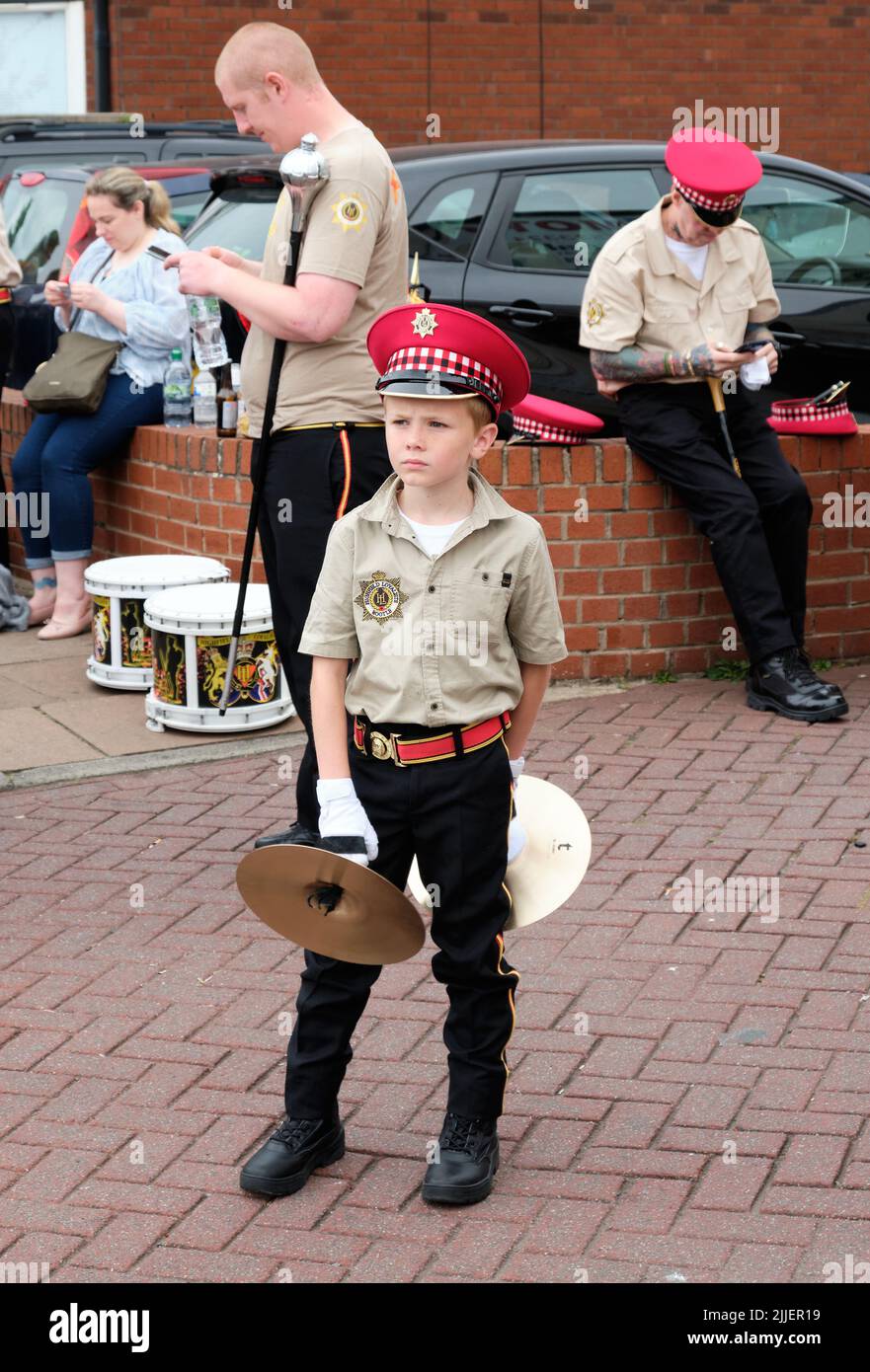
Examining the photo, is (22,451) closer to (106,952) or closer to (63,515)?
(63,515)

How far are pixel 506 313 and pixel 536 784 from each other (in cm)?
433

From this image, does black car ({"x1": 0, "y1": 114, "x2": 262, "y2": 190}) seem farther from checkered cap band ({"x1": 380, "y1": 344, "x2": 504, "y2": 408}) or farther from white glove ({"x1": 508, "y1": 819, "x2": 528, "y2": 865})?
white glove ({"x1": 508, "y1": 819, "x2": 528, "y2": 865})

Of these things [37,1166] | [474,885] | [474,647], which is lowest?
[37,1166]

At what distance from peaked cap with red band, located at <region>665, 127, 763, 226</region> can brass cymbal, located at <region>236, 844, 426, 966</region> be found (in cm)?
362

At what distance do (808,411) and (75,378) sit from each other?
294cm

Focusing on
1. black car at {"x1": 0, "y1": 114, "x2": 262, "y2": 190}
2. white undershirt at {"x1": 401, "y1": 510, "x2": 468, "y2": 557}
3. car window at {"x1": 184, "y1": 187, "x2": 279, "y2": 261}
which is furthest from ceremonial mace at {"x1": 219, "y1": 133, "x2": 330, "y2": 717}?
black car at {"x1": 0, "y1": 114, "x2": 262, "y2": 190}

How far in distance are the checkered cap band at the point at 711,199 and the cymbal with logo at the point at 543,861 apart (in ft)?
10.6

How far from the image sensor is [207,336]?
7.37 meters

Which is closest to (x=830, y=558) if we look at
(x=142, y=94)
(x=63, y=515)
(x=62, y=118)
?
(x=63, y=515)

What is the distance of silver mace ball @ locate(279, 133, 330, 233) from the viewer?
4227 millimetres

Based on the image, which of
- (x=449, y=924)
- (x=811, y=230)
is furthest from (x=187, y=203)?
(x=449, y=924)

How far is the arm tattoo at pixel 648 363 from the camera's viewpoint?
256 inches

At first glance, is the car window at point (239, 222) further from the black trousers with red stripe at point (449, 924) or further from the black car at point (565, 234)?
the black trousers with red stripe at point (449, 924)

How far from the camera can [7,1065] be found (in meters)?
4.11
